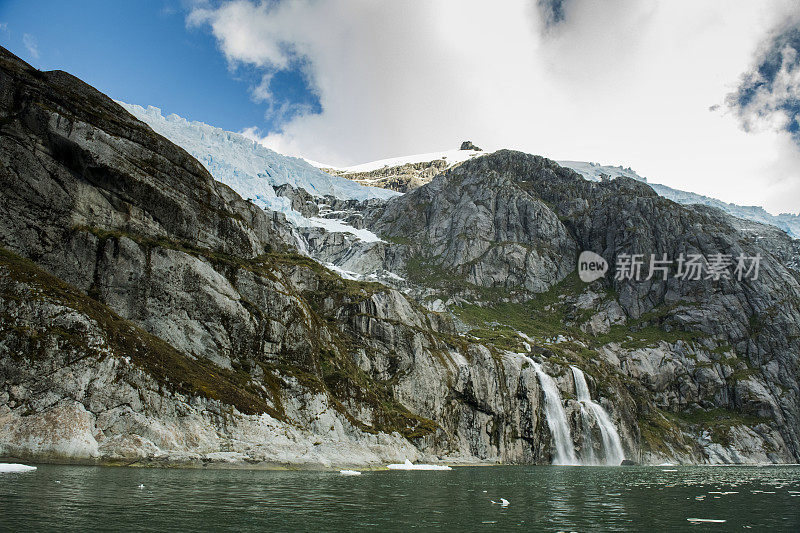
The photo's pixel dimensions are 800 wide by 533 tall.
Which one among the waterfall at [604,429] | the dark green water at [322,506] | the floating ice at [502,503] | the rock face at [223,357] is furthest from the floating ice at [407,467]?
the waterfall at [604,429]

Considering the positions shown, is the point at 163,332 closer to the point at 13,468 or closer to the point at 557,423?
the point at 13,468

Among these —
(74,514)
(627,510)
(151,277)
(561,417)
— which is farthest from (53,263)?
(561,417)

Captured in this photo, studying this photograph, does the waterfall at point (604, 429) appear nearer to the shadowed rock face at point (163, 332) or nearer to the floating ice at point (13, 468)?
the shadowed rock face at point (163, 332)

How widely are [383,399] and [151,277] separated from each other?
43.9m

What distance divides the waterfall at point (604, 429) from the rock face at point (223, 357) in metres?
1.97

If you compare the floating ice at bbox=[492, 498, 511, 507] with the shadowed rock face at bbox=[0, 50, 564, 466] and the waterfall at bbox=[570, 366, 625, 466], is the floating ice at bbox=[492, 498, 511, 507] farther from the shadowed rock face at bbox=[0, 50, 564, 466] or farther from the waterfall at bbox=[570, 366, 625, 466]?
the waterfall at bbox=[570, 366, 625, 466]

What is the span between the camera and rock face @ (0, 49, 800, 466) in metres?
41.6

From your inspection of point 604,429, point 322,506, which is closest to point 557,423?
point 604,429

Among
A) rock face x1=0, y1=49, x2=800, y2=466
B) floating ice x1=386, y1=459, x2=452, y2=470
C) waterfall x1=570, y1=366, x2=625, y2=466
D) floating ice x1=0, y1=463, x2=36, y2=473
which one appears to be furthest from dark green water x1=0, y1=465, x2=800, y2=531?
waterfall x1=570, y1=366, x2=625, y2=466

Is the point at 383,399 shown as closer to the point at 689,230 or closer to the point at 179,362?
the point at 179,362

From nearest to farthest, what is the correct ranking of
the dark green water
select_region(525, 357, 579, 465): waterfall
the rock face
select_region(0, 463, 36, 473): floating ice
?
the dark green water, select_region(0, 463, 36, 473): floating ice, the rock face, select_region(525, 357, 579, 465): waterfall

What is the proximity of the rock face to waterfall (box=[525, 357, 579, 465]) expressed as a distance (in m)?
1.77

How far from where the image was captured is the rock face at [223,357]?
136ft

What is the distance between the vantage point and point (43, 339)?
40.4 meters
